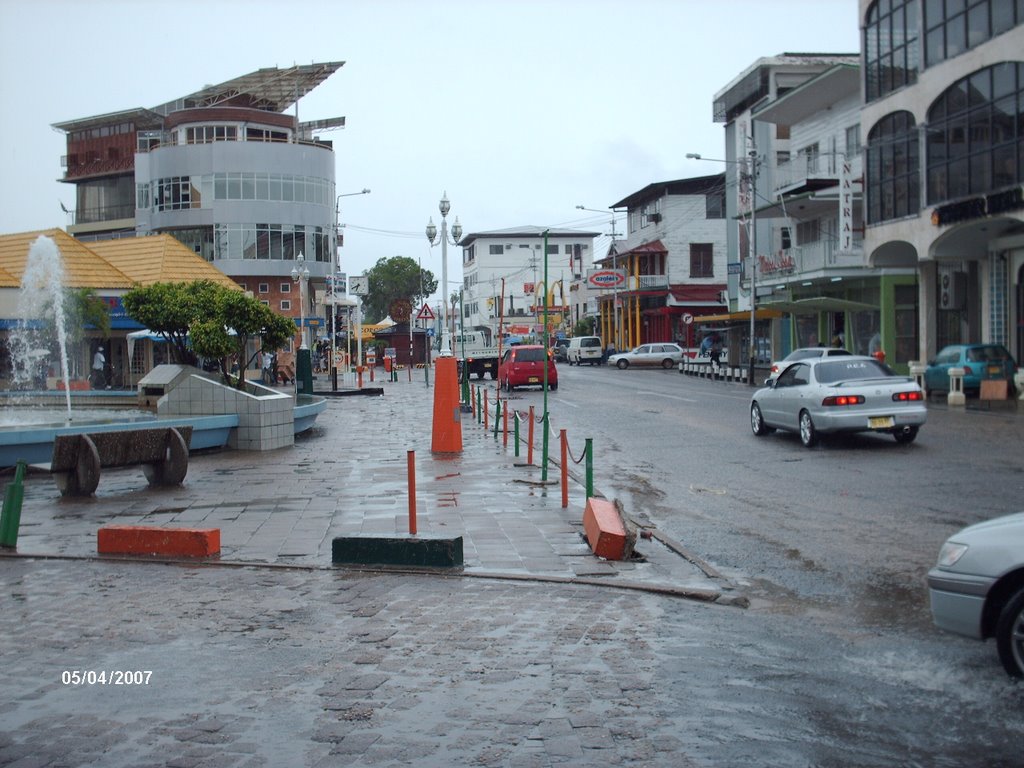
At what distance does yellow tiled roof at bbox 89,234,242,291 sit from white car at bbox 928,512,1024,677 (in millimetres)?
36614

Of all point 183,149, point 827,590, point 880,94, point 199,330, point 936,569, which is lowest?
point 827,590

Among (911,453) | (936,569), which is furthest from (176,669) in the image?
(911,453)

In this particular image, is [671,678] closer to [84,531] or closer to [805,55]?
[84,531]

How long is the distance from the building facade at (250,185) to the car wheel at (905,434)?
144ft

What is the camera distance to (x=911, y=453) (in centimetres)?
1670

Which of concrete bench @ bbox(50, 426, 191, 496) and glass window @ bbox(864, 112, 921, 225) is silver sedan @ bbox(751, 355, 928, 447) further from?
glass window @ bbox(864, 112, 921, 225)

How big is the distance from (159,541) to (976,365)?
23.9 metres

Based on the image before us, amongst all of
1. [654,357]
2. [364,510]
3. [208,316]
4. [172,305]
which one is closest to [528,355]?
[208,316]

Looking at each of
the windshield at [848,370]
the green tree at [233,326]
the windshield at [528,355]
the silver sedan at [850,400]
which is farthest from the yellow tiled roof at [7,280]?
the windshield at [848,370]

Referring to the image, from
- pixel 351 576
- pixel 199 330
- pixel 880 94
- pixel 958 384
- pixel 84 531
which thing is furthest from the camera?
pixel 880 94

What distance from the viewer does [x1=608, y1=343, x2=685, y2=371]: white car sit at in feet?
199

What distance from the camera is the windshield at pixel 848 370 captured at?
18.2 meters

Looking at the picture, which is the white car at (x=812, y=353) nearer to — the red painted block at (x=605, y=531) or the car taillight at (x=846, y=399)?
the car taillight at (x=846, y=399)

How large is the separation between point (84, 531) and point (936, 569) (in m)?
8.88
